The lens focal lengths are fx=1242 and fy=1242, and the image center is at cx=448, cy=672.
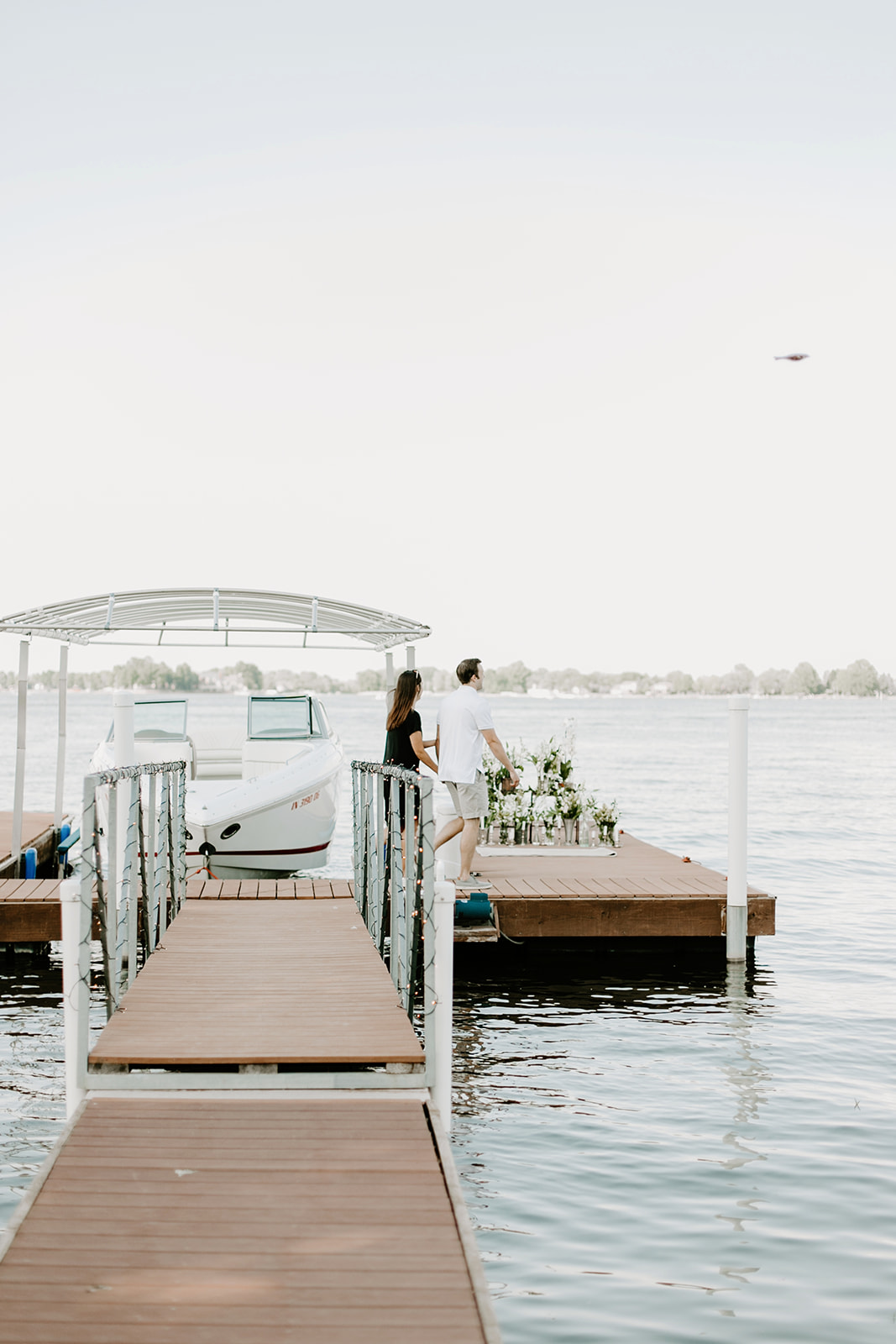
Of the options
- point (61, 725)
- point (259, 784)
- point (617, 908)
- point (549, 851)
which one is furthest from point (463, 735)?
point (61, 725)

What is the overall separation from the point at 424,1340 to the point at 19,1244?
125 cm

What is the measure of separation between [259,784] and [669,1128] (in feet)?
25.1

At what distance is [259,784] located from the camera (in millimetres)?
13406

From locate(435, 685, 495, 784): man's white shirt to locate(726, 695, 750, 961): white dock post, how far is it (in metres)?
1.93

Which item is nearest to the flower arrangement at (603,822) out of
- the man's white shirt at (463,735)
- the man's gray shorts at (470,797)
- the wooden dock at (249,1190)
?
the man's gray shorts at (470,797)

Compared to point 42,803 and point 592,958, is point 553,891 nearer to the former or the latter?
point 592,958

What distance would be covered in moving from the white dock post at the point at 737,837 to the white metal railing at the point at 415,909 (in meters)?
2.81

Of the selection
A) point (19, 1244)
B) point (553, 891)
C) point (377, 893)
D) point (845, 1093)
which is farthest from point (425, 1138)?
point (553, 891)

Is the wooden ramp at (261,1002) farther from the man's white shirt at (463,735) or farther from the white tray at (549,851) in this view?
the white tray at (549,851)

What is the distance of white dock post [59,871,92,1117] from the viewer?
16.2ft

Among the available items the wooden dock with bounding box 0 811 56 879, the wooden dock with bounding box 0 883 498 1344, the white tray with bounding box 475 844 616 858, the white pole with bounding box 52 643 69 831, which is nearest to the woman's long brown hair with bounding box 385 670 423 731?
the white tray with bounding box 475 844 616 858

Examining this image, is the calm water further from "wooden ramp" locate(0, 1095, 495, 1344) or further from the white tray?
the white tray

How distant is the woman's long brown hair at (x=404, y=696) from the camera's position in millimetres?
9289

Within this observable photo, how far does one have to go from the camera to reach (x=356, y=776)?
1006 cm
